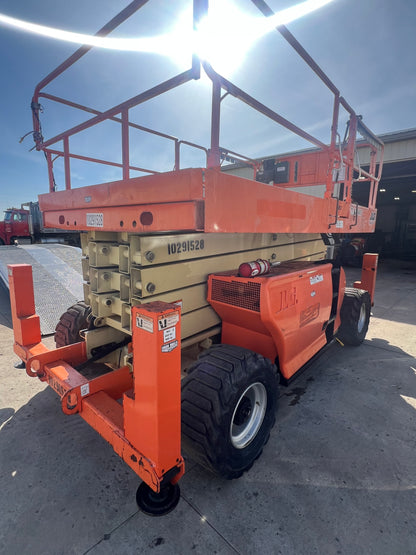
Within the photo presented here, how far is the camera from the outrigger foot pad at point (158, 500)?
6.18 ft

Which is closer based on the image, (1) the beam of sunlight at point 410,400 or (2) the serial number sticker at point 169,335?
(2) the serial number sticker at point 169,335

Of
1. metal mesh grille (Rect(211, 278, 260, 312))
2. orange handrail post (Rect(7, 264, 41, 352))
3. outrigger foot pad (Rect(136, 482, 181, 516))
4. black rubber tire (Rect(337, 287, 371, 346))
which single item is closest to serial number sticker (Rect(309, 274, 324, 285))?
metal mesh grille (Rect(211, 278, 260, 312))

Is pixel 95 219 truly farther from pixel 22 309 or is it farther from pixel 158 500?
pixel 158 500

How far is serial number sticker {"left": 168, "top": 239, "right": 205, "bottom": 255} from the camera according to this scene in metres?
2.35

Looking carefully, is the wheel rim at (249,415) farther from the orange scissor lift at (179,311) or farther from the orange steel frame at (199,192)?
the orange steel frame at (199,192)

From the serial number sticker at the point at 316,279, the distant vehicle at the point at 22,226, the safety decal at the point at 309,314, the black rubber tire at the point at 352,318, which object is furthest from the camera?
the distant vehicle at the point at 22,226

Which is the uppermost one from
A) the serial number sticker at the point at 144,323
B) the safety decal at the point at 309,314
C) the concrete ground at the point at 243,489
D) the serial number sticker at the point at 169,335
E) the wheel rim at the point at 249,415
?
the serial number sticker at the point at 144,323

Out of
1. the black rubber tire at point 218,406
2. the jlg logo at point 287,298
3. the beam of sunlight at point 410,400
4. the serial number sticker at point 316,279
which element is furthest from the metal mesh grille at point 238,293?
the beam of sunlight at point 410,400

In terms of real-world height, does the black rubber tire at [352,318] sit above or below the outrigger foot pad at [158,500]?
above

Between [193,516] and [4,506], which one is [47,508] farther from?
[193,516]

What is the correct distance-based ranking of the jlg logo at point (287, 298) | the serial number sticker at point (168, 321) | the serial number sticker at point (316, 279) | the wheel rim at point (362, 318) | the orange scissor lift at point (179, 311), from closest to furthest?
the serial number sticker at point (168, 321), the orange scissor lift at point (179, 311), the jlg logo at point (287, 298), the serial number sticker at point (316, 279), the wheel rim at point (362, 318)

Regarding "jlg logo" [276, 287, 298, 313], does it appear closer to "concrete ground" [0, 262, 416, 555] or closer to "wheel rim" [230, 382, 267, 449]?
"wheel rim" [230, 382, 267, 449]

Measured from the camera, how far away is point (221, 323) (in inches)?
118

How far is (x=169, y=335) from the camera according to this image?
1541 mm
